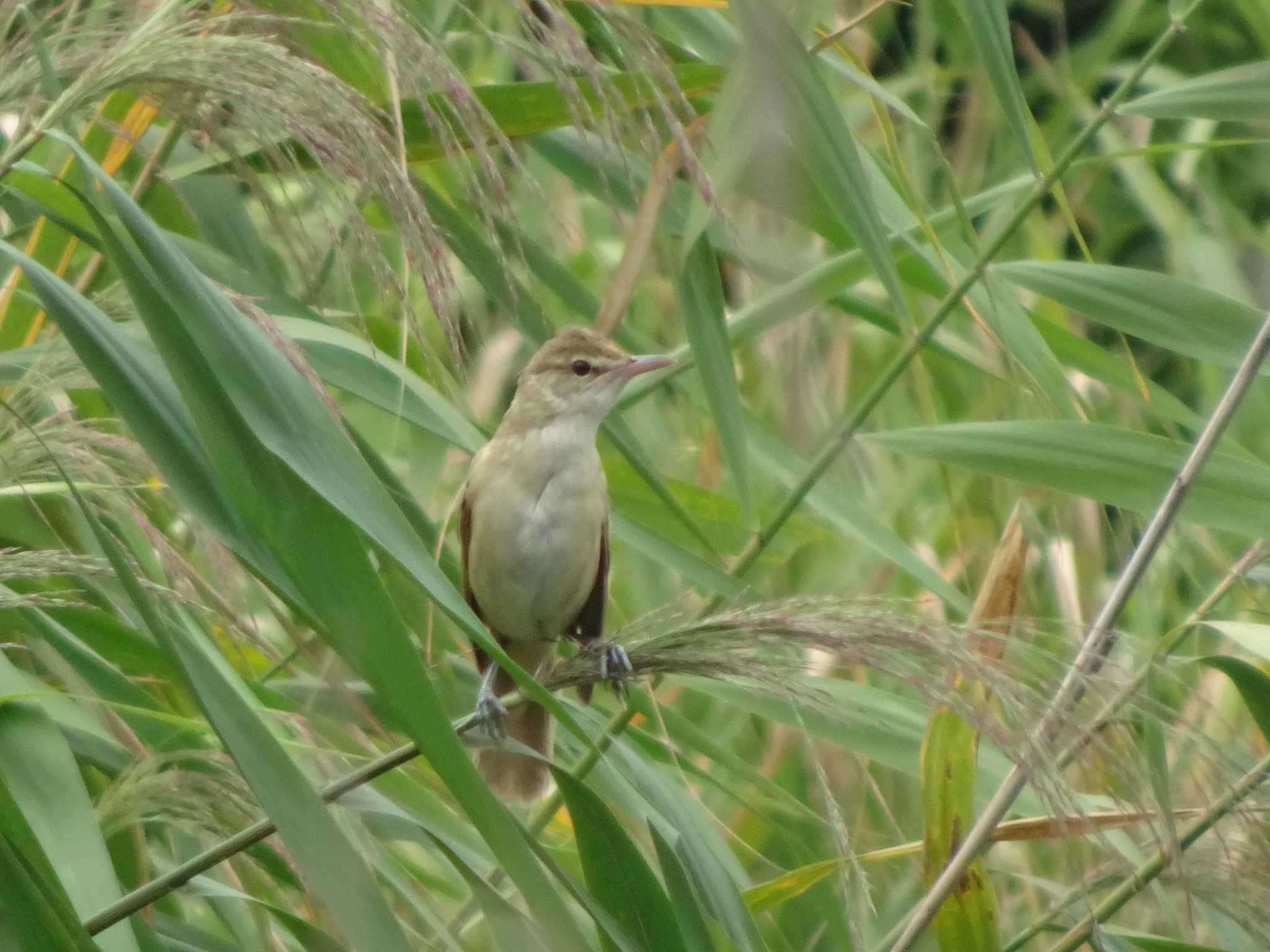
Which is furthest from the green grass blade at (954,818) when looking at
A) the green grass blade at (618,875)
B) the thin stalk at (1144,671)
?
the green grass blade at (618,875)

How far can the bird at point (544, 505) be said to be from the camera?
2570 mm

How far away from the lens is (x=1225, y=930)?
71.4 inches

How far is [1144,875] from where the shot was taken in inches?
65.0

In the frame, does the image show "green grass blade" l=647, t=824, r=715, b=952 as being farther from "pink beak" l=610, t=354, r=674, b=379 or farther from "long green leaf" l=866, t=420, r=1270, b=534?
"pink beak" l=610, t=354, r=674, b=379

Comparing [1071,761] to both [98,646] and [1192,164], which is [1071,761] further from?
[1192,164]

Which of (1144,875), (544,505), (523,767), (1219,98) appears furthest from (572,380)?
(1144,875)

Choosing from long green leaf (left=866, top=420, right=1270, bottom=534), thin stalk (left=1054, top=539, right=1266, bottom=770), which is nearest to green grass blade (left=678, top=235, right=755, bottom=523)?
long green leaf (left=866, top=420, right=1270, bottom=534)

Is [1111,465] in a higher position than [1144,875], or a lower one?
higher

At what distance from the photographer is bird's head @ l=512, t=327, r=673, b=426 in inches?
97.5

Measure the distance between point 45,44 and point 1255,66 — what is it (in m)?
1.32

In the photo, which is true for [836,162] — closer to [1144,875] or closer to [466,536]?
[1144,875]

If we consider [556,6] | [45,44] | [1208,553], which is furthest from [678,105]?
[1208,553]

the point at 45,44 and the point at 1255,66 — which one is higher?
the point at 45,44

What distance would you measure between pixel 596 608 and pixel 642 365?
0.66m
